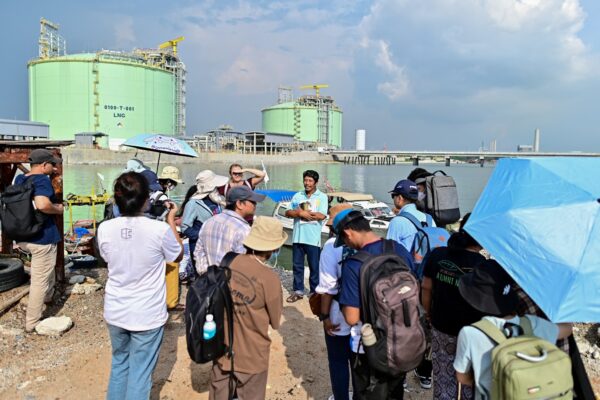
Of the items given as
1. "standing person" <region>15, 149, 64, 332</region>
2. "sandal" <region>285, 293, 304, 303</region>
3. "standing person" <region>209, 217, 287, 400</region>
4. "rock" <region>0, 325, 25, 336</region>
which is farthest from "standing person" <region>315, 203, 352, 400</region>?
"rock" <region>0, 325, 25, 336</region>

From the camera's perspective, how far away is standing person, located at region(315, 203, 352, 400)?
255 centimetres

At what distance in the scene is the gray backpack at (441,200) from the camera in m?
3.93

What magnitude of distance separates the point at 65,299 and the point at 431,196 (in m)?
4.47

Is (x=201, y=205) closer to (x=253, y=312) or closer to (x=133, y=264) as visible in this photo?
(x=133, y=264)

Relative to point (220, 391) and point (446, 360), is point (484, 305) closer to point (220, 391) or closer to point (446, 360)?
point (446, 360)

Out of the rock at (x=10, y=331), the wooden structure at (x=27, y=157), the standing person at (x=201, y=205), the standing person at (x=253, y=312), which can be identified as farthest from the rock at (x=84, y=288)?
the standing person at (x=253, y=312)

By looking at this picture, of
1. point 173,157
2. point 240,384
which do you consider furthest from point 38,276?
point 173,157

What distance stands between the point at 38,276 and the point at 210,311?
2.85 meters

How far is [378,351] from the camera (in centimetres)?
217

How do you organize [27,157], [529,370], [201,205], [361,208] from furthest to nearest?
[361,208] → [27,157] → [201,205] → [529,370]

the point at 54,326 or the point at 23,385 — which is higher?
the point at 54,326

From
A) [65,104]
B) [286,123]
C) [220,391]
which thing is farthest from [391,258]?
[286,123]

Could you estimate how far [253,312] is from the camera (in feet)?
7.77

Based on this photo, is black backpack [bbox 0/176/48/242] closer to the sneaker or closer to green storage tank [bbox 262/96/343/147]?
the sneaker
